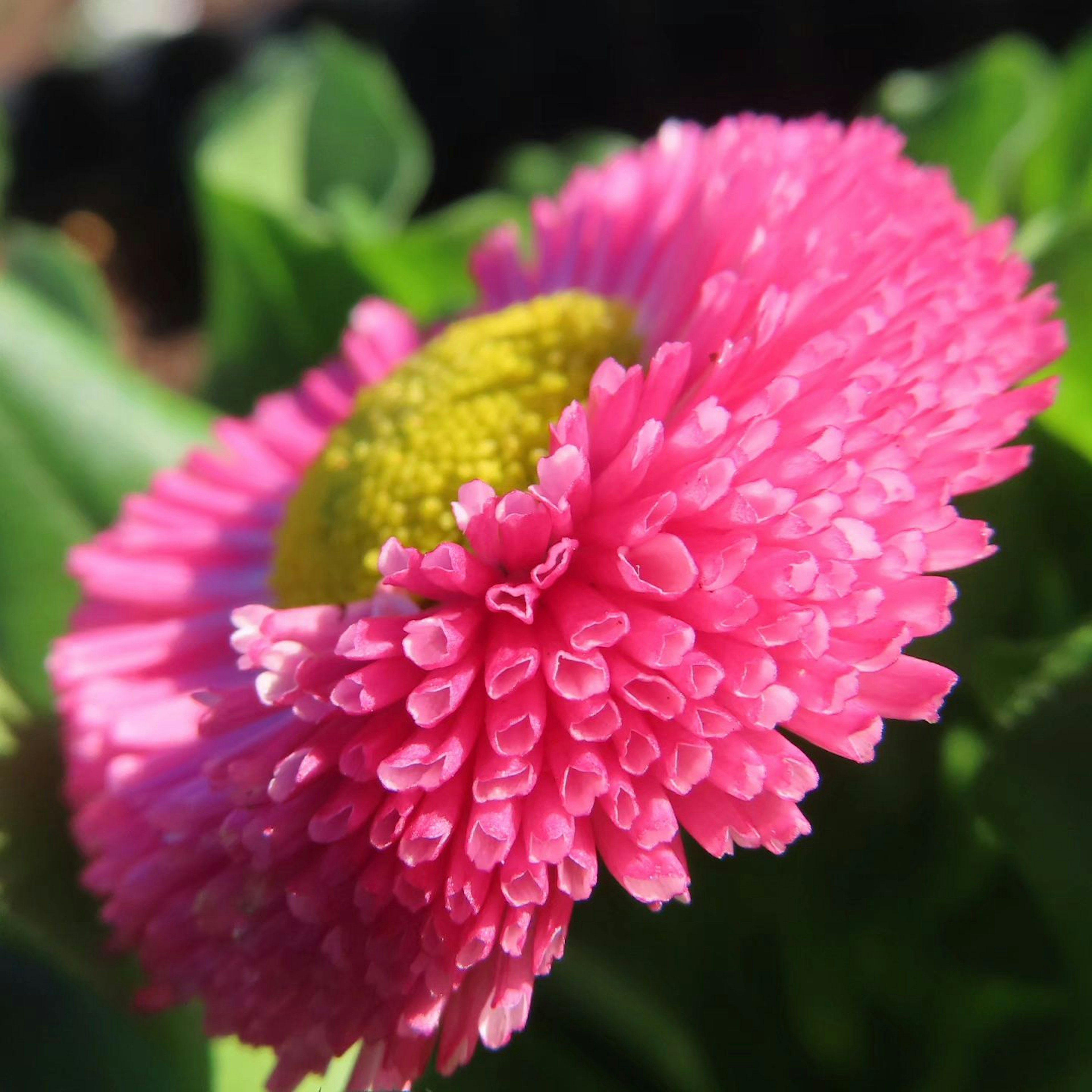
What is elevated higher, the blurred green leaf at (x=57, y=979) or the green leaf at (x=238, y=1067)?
the blurred green leaf at (x=57, y=979)

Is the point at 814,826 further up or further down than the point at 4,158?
further down

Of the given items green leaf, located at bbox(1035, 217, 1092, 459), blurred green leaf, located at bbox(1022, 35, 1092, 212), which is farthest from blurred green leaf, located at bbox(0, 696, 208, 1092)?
blurred green leaf, located at bbox(1022, 35, 1092, 212)

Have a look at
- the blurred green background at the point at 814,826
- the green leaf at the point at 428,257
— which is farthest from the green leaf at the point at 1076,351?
the green leaf at the point at 428,257

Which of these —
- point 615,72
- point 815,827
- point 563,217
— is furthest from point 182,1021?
point 615,72

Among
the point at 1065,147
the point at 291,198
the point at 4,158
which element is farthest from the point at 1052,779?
the point at 4,158

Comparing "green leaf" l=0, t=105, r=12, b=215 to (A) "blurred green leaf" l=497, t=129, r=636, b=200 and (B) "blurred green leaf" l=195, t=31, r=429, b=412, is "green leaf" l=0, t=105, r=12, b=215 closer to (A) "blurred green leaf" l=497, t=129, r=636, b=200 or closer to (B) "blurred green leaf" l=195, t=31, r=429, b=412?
(B) "blurred green leaf" l=195, t=31, r=429, b=412

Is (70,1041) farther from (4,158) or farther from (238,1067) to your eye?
(4,158)

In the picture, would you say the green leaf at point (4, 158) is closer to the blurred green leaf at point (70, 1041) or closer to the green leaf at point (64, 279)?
the green leaf at point (64, 279)
